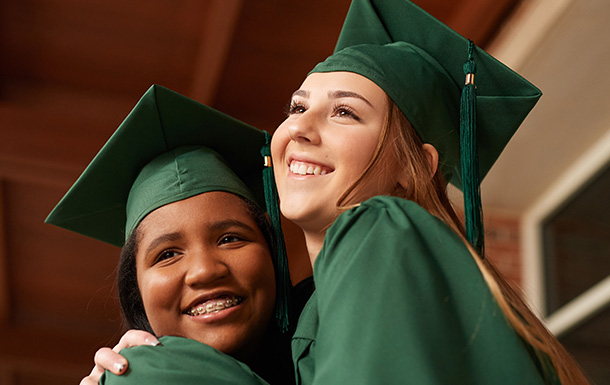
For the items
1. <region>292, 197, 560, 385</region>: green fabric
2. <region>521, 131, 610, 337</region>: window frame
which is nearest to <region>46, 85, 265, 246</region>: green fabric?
<region>292, 197, 560, 385</region>: green fabric

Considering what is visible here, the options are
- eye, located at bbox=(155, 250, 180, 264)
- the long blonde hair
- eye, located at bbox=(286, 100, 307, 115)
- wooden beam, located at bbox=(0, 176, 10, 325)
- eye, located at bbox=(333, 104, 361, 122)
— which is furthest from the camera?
wooden beam, located at bbox=(0, 176, 10, 325)

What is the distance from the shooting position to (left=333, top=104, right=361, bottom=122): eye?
64.0 inches

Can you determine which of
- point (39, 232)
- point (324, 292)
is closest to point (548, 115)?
point (324, 292)

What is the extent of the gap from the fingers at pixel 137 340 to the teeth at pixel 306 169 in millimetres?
407

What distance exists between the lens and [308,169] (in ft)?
5.24

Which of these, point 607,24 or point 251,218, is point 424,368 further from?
point 607,24

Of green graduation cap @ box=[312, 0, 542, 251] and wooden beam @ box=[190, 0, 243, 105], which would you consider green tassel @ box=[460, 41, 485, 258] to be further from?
wooden beam @ box=[190, 0, 243, 105]

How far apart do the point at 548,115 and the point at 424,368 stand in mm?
2758

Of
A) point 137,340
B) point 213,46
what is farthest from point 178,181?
point 213,46

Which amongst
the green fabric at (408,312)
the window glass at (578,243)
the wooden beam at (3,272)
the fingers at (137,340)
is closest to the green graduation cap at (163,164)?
the fingers at (137,340)

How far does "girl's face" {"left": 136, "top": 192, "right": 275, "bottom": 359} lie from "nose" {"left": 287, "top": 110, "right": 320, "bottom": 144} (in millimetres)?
311

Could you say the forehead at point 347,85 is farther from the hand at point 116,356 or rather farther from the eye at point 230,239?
the hand at point 116,356

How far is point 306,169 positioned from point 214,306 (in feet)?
1.17

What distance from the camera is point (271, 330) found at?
6.11 ft
